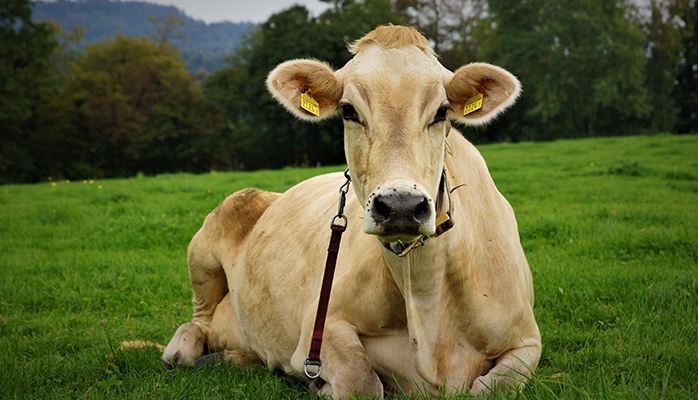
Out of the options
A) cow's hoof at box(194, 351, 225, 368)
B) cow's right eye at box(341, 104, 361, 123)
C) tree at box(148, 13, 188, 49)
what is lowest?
cow's hoof at box(194, 351, 225, 368)

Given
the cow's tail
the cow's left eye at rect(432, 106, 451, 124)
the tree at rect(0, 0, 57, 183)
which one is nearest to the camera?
the cow's left eye at rect(432, 106, 451, 124)

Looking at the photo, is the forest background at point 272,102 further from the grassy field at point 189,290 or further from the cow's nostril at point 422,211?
the cow's nostril at point 422,211

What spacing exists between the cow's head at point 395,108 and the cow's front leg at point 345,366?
97 centimetres

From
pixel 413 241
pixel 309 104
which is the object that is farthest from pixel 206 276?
pixel 413 241

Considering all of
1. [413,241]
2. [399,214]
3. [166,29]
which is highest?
[166,29]

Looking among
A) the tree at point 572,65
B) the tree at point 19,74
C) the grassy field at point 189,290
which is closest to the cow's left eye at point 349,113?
the grassy field at point 189,290

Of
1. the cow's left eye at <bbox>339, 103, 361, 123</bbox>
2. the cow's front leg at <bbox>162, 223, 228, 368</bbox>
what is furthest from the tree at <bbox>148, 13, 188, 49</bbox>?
A: the cow's left eye at <bbox>339, 103, 361, 123</bbox>

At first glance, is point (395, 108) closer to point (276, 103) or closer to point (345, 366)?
point (345, 366)

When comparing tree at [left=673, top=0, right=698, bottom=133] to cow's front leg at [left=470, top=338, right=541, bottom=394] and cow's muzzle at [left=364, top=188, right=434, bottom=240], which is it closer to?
cow's front leg at [left=470, top=338, right=541, bottom=394]

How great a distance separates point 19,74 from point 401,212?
4515cm

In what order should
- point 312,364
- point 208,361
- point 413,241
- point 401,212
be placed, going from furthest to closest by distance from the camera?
point 208,361 < point 312,364 < point 413,241 < point 401,212

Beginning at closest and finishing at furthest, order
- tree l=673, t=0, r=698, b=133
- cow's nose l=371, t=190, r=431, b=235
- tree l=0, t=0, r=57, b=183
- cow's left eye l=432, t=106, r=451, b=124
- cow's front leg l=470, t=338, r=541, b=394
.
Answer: cow's nose l=371, t=190, r=431, b=235 < cow's left eye l=432, t=106, r=451, b=124 < cow's front leg l=470, t=338, r=541, b=394 < tree l=0, t=0, r=57, b=183 < tree l=673, t=0, r=698, b=133

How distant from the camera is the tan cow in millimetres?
2986

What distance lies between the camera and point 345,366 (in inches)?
142
